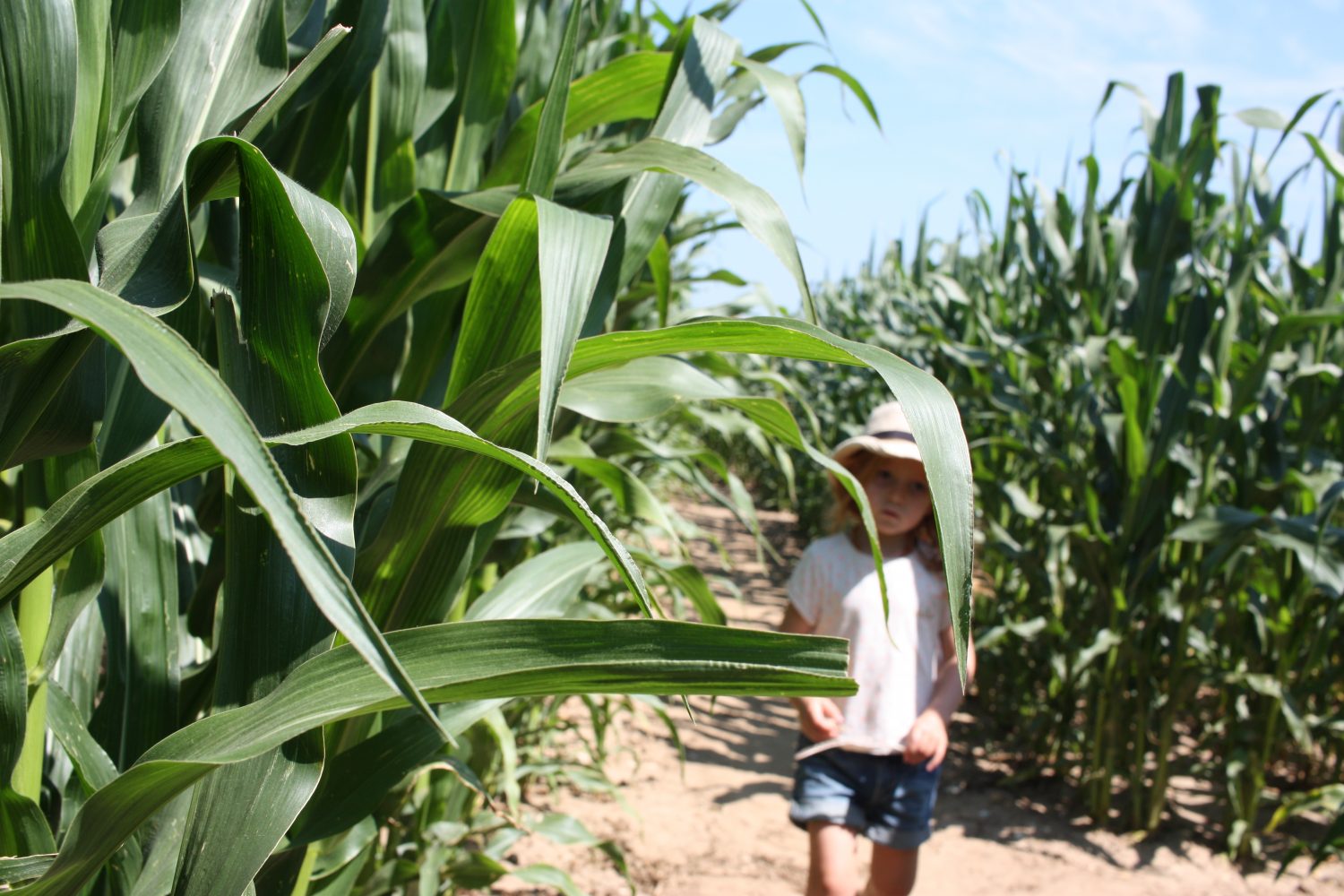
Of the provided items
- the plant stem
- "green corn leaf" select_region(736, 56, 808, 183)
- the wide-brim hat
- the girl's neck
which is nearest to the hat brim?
the wide-brim hat

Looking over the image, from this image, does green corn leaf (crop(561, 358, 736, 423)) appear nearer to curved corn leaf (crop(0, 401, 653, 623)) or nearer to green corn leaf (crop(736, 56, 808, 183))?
green corn leaf (crop(736, 56, 808, 183))

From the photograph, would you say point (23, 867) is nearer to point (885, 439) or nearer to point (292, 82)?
point (292, 82)

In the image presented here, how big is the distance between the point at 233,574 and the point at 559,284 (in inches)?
9.2

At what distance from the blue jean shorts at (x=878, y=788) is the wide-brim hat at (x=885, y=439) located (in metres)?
0.53

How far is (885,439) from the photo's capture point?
71.2 inches

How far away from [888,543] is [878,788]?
0.43 metres

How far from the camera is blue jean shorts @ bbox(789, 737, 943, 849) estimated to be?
177 centimetres

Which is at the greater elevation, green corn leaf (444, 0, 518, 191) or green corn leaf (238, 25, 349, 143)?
green corn leaf (444, 0, 518, 191)

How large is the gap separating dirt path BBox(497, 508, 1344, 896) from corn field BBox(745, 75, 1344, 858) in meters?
0.13

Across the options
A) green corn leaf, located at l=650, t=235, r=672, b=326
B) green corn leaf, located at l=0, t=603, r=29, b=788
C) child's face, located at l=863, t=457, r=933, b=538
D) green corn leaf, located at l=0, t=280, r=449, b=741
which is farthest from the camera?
child's face, located at l=863, t=457, r=933, b=538

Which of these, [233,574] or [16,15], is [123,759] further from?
[16,15]

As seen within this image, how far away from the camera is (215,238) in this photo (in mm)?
832

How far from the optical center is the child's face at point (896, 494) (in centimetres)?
180

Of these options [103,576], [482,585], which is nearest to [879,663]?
[482,585]
